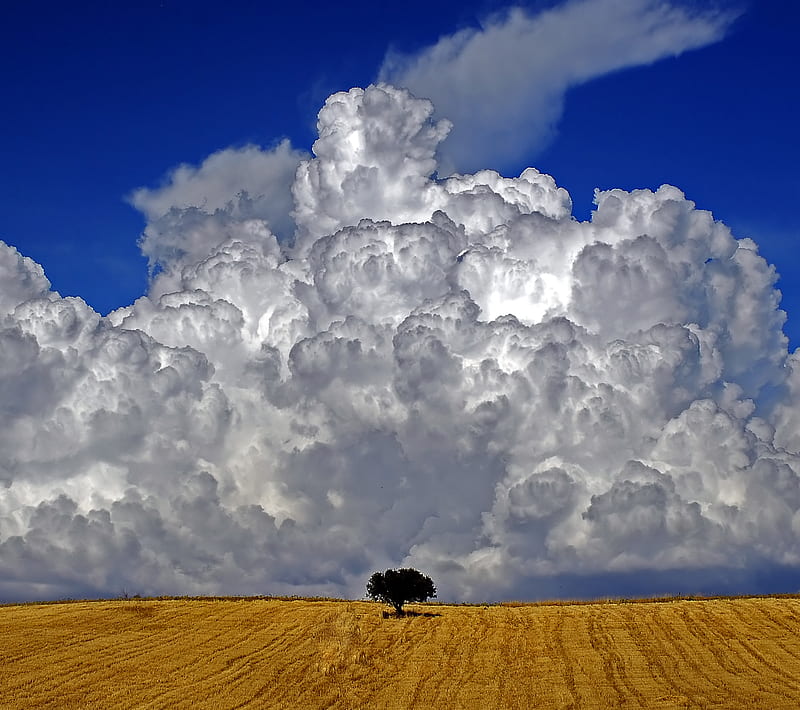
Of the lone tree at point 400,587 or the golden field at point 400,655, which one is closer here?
Answer: the golden field at point 400,655

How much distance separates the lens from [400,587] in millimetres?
75188

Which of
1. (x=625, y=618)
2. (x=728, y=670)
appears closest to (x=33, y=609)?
(x=625, y=618)

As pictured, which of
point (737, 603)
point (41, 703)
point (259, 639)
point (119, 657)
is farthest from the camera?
point (737, 603)

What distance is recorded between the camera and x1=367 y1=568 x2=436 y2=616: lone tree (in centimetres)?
7488

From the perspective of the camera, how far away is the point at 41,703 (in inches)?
1855

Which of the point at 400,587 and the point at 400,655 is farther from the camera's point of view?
the point at 400,587

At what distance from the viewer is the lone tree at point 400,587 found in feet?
246

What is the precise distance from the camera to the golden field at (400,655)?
48312mm

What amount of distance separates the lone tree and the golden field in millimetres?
1188

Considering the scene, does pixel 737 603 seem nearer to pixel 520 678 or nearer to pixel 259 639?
pixel 520 678

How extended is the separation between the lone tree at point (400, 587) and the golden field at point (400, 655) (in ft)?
3.90

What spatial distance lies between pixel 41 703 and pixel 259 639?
17.7 m

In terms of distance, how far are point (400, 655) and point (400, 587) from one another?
17313 millimetres

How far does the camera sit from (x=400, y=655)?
5788 cm
